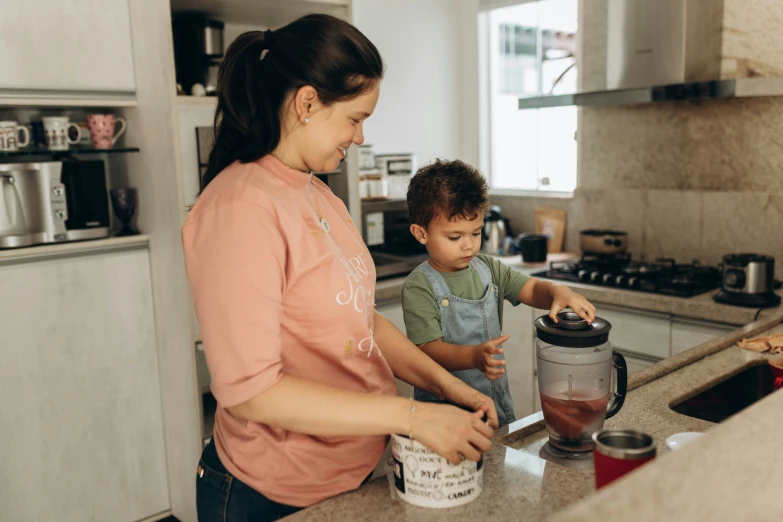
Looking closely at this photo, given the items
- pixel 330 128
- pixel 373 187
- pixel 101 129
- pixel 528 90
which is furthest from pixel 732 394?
pixel 528 90

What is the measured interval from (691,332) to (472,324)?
4.56ft

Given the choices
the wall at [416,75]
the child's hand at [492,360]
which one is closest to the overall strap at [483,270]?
the child's hand at [492,360]

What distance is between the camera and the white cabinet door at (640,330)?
2.81 meters

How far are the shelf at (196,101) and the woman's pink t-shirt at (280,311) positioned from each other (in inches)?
52.3

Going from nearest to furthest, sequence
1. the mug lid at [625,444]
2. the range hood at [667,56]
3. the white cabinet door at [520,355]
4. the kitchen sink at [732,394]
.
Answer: the mug lid at [625,444], the kitchen sink at [732,394], the range hood at [667,56], the white cabinet door at [520,355]

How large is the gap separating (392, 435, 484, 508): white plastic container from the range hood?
2285mm

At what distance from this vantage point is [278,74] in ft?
3.66

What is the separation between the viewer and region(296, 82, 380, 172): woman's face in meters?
1.13

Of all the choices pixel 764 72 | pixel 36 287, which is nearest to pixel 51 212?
pixel 36 287

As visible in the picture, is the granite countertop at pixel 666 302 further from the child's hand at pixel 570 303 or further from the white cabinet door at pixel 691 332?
the child's hand at pixel 570 303

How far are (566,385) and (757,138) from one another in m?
2.32

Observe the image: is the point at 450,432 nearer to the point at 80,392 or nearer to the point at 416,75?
the point at 80,392

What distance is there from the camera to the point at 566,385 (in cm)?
125

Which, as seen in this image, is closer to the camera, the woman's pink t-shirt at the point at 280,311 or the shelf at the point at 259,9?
the woman's pink t-shirt at the point at 280,311
